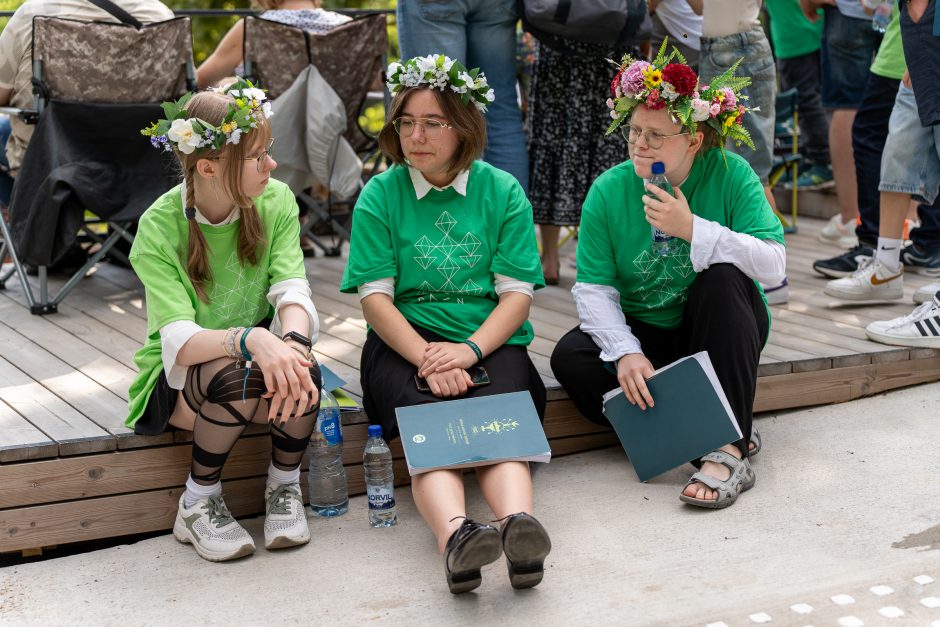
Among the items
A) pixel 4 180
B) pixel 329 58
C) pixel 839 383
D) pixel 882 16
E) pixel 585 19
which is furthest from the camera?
pixel 329 58

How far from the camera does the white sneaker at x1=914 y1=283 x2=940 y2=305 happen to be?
399 centimetres

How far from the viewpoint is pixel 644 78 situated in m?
2.81

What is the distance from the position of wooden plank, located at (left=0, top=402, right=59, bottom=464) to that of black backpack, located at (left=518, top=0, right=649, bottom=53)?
2.16 m

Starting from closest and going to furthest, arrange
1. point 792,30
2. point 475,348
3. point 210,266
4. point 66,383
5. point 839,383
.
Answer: point 210,266, point 475,348, point 66,383, point 839,383, point 792,30

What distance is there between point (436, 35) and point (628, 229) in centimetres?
127

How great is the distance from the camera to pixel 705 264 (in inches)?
113

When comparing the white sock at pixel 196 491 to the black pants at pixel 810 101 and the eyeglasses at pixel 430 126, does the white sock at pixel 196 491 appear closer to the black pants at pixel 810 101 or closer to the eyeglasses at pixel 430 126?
the eyeglasses at pixel 430 126

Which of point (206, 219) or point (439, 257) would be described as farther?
point (439, 257)

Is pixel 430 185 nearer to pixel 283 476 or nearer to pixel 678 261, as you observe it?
pixel 678 261

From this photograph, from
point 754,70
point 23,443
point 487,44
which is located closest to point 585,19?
point 487,44

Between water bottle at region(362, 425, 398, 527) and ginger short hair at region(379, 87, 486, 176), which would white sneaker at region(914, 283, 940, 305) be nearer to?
ginger short hair at region(379, 87, 486, 176)

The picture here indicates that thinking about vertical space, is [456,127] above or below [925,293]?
above

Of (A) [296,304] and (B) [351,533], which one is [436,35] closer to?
(A) [296,304]

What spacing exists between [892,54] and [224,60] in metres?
2.64
